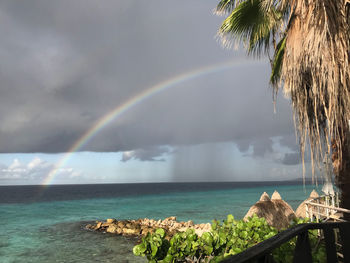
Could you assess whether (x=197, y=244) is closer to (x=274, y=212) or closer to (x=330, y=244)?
(x=330, y=244)

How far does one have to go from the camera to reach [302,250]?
6.64ft

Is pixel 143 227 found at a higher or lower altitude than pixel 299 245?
lower

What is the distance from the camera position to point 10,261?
61.2ft

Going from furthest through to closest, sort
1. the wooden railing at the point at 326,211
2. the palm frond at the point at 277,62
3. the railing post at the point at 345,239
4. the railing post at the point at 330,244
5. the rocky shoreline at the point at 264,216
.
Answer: the rocky shoreline at the point at 264,216 → the wooden railing at the point at 326,211 → the palm frond at the point at 277,62 → the railing post at the point at 345,239 → the railing post at the point at 330,244

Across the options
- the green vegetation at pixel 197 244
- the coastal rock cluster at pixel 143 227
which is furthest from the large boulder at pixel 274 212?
the green vegetation at pixel 197 244

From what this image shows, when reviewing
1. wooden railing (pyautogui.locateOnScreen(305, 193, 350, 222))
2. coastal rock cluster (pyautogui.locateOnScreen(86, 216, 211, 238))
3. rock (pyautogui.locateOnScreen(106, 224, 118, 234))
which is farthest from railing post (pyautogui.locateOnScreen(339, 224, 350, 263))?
rock (pyautogui.locateOnScreen(106, 224, 118, 234))

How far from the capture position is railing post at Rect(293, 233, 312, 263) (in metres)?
1.97

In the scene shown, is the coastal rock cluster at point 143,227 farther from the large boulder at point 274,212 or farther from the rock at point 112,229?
the large boulder at point 274,212

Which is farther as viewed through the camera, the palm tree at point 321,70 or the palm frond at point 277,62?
the palm frond at point 277,62

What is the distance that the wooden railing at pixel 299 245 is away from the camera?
1.27 m

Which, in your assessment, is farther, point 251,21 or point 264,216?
point 264,216

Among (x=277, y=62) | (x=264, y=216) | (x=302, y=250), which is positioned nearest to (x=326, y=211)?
(x=277, y=62)

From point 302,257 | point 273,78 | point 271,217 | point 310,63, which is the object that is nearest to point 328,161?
point 310,63

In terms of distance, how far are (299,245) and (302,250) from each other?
0.13 ft
